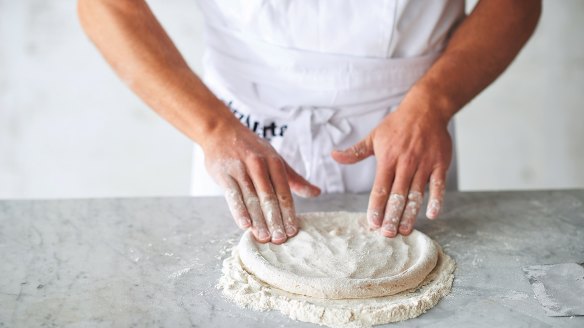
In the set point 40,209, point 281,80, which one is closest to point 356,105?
point 281,80

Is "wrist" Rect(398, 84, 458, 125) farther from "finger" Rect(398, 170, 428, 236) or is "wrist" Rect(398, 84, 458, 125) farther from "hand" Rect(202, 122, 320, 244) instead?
"hand" Rect(202, 122, 320, 244)

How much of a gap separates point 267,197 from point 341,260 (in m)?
0.24

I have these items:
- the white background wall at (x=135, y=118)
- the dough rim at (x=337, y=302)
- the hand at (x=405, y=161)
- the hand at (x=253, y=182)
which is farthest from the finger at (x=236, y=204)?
the white background wall at (x=135, y=118)

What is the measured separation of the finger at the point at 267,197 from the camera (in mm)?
1490

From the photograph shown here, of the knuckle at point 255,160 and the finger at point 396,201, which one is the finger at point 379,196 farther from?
the knuckle at point 255,160

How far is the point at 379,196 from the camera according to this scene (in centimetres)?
157

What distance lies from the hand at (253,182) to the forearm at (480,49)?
448 millimetres

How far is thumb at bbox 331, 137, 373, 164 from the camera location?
5.33 ft

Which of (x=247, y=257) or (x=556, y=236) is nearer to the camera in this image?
(x=247, y=257)

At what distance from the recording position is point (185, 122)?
5.44ft

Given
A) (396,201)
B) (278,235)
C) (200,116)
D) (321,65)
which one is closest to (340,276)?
(278,235)

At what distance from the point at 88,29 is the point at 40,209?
1.58ft

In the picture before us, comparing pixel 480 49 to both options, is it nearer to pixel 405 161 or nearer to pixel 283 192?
pixel 405 161

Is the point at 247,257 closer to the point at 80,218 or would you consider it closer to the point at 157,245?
the point at 157,245
